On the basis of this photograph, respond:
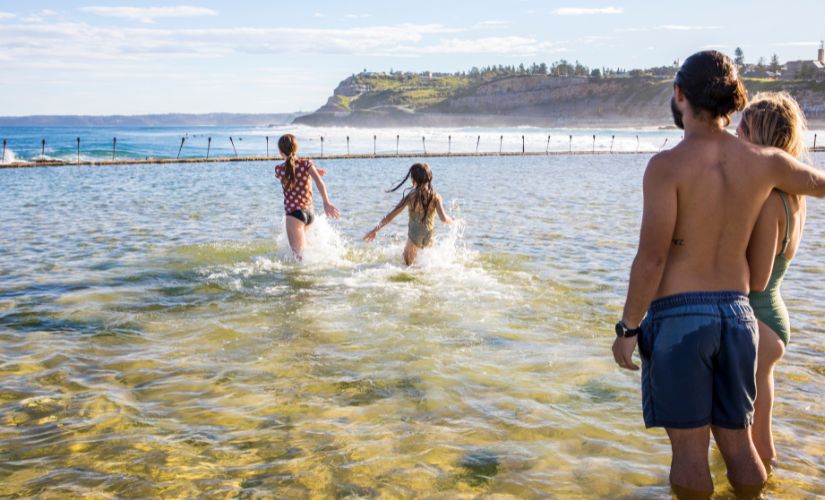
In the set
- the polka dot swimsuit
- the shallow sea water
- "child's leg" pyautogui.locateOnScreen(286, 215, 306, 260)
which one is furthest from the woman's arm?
"child's leg" pyautogui.locateOnScreen(286, 215, 306, 260)

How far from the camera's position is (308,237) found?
38.7 ft

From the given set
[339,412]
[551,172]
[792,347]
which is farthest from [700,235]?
[551,172]

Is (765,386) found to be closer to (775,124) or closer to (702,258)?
(702,258)

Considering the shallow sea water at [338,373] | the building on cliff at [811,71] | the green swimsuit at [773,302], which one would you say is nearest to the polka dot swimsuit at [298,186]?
the shallow sea water at [338,373]

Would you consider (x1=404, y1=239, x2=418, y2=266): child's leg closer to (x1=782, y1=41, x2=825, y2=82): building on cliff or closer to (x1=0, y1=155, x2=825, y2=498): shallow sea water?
(x1=0, y1=155, x2=825, y2=498): shallow sea water

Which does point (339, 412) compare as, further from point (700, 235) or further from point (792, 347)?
point (792, 347)

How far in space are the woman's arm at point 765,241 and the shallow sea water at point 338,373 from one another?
1.36 meters

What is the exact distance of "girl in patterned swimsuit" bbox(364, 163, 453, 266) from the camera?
10188 millimetres

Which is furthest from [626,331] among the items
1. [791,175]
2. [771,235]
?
[791,175]

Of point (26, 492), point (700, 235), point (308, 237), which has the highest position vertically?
point (700, 235)

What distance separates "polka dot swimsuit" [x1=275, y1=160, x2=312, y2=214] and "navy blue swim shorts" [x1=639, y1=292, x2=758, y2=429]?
790cm

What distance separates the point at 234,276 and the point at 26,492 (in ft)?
21.5

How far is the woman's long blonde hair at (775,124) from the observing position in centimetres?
342

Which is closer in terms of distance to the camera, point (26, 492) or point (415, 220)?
point (26, 492)
